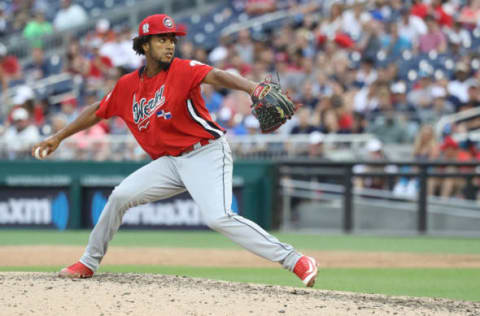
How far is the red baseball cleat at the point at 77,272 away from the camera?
5.68m

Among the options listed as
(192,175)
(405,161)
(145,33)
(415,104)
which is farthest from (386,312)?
(415,104)

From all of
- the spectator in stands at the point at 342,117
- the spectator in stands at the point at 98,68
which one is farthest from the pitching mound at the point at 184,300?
the spectator in stands at the point at 98,68

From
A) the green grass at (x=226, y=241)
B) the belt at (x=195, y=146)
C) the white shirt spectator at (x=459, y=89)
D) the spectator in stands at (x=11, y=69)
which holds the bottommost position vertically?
the green grass at (x=226, y=241)

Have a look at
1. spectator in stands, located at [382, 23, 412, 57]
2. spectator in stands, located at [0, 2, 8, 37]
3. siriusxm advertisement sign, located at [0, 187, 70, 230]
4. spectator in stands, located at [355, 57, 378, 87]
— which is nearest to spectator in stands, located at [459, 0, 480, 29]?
spectator in stands, located at [382, 23, 412, 57]

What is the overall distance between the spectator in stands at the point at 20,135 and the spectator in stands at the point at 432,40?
683 cm

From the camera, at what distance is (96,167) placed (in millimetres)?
12961

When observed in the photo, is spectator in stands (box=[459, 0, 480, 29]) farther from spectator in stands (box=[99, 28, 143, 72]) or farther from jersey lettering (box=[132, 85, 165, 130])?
jersey lettering (box=[132, 85, 165, 130])

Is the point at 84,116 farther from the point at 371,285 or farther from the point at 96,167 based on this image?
the point at 96,167

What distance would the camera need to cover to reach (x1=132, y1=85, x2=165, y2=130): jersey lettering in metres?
5.43

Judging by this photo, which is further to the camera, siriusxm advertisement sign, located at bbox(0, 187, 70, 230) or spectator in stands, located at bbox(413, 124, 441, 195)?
siriusxm advertisement sign, located at bbox(0, 187, 70, 230)

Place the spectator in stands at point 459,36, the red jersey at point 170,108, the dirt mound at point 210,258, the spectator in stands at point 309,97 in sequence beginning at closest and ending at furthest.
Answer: the red jersey at point 170,108
the dirt mound at point 210,258
the spectator in stands at point 309,97
the spectator in stands at point 459,36

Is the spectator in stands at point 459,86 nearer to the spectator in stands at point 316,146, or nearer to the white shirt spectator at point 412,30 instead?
the white shirt spectator at point 412,30

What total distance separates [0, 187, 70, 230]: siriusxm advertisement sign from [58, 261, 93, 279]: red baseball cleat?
24.0ft

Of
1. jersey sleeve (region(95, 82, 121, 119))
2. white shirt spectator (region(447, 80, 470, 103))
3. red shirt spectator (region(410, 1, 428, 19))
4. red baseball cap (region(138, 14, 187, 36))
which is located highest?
red shirt spectator (region(410, 1, 428, 19))
